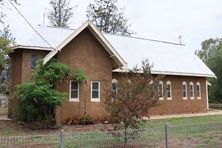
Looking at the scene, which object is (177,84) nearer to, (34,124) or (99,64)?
(99,64)

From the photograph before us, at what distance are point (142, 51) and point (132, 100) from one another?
18.3 m

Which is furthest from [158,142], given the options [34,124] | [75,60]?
[75,60]

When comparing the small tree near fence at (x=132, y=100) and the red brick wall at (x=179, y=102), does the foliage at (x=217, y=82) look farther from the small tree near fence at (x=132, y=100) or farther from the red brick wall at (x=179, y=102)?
the small tree near fence at (x=132, y=100)

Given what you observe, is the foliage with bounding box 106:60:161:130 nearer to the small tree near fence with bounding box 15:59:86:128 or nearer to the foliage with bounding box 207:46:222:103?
the small tree near fence with bounding box 15:59:86:128

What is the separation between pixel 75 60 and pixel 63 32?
4959 millimetres

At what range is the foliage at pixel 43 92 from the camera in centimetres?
1819

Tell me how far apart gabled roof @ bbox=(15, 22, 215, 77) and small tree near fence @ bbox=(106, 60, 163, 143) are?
885 cm

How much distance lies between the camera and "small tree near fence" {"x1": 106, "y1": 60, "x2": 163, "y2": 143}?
12016mm

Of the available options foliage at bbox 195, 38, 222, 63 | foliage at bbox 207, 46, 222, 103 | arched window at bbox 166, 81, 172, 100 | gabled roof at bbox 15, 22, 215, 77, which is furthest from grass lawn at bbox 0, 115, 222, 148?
foliage at bbox 195, 38, 222, 63

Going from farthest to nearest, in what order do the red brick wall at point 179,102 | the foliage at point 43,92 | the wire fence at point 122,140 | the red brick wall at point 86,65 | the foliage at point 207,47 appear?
the foliage at point 207,47
the red brick wall at point 179,102
the red brick wall at point 86,65
the foliage at point 43,92
the wire fence at point 122,140

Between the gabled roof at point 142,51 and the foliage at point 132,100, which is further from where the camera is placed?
the gabled roof at point 142,51

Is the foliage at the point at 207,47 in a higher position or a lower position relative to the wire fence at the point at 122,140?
higher

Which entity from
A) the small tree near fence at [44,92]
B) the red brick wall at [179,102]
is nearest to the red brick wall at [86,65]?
the small tree near fence at [44,92]

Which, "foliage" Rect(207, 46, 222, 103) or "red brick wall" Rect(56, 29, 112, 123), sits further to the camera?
"foliage" Rect(207, 46, 222, 103)
